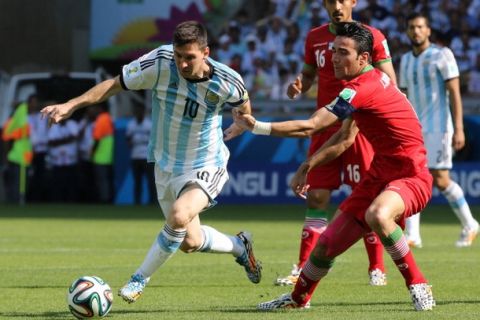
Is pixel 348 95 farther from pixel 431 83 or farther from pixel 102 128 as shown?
pixel 102 128

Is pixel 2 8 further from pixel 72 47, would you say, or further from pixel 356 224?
pixel 356 224

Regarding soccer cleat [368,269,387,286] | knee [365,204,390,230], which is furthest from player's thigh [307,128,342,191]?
knee [365,204,390,230]

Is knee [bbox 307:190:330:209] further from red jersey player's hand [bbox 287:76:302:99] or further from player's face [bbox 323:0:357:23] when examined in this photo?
player's face [bbox 323:0:357:23]

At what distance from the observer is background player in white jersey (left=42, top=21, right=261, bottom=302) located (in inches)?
341

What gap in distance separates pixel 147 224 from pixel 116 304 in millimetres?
8722

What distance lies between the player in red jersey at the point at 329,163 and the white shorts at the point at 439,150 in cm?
354

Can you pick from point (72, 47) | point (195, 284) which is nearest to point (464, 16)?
Result: point (72, 47)

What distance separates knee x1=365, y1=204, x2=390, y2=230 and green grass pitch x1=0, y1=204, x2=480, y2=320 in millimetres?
577

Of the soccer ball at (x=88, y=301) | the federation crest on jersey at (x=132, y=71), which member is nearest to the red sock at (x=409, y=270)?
the soccer ball at (x=88, y=301)

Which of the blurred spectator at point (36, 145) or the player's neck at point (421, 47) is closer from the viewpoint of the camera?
the player's neck at point (421, 47)

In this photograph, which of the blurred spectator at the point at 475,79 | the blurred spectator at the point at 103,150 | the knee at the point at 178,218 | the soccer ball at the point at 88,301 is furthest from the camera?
the blurred spectator at the point at 475,79

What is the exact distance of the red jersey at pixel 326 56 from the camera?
388 inches

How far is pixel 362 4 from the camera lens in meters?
26.4

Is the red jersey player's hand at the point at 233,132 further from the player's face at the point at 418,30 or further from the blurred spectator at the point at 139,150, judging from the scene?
the blurred spectator at the point at 139,150
